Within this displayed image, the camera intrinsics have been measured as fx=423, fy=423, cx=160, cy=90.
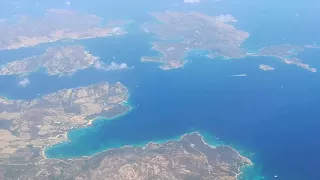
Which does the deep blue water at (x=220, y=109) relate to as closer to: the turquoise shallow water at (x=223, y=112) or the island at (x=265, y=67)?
the turquoise shallow water at (x=223, y=112)

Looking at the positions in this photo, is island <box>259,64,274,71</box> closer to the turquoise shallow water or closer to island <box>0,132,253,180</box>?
the turquoise shallow water

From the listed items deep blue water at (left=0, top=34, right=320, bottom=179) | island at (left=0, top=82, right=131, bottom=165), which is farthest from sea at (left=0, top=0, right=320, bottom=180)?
island at (left=0, top=82, right=131, bottom=165)

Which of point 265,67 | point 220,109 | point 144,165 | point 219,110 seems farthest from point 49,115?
point 265,67

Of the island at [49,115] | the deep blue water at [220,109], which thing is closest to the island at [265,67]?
the deep blue water at [220,109]

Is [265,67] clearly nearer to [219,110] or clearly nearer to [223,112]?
[219,110]

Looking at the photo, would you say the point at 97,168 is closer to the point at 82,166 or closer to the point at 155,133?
the point at 82,166

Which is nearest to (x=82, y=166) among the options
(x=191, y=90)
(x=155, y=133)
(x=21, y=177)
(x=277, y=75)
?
(x=21, y=177)
